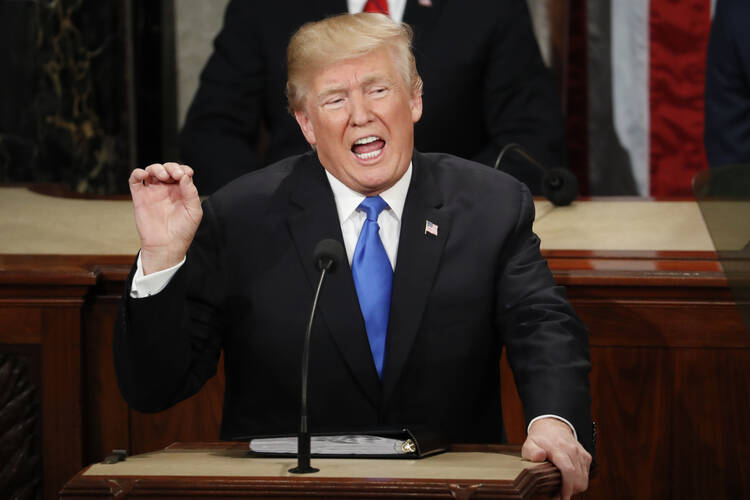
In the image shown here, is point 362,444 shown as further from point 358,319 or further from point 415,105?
point 415,105

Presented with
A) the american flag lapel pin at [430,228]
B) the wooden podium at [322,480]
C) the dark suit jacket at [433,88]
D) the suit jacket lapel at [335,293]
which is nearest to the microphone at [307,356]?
the wooden podium at [322,480]

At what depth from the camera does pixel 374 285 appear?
6.59 ft

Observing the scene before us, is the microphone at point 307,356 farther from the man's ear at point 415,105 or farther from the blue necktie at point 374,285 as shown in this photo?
the man's ear at point 415,105

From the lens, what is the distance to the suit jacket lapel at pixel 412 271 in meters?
1.97

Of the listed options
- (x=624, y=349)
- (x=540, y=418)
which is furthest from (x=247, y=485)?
(x=624, y=349)

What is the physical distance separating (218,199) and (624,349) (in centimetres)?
86

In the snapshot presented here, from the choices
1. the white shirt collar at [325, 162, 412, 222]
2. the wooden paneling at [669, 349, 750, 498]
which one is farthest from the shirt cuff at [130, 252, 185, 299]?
the wooden paneling at [669, 349, 750, 498]

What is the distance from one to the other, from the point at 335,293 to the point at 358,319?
0.06 m

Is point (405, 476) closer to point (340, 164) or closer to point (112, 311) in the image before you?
point (340, 164)

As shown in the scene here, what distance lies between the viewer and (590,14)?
4.22 metres

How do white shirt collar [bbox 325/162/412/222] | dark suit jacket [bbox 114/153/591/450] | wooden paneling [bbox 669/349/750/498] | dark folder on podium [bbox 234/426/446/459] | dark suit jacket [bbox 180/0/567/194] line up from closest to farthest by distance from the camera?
dark folder on podium [bbox 234/426/446/459] < dark suit jacket [bbox 114/153/591/450] < white shirt collar [bbox 325/162/412/222] < wooden paneling [bbox 669/349/750/498] < dark suit jacket [bbox 180/0/567/194]

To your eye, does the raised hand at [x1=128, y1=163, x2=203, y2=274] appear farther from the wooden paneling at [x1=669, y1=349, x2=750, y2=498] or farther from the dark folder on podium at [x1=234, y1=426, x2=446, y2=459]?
the wooden paneling at [x1=669, y1=349, x2=750, y2=498]

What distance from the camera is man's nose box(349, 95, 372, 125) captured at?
6.62 feet

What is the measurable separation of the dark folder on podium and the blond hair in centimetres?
68
